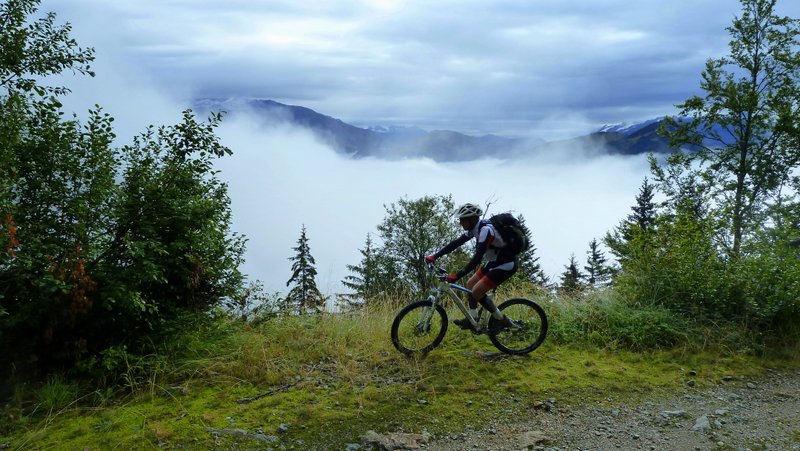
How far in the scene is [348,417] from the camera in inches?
219

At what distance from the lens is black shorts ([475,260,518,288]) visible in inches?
276

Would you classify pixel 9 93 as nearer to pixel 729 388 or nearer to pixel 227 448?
pixel 227 448

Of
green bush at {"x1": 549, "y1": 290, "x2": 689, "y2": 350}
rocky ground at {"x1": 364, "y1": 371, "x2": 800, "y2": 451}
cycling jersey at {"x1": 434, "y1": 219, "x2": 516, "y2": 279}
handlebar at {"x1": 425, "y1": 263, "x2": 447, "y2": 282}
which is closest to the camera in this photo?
rocky ground at {"x1": 364, "y1": 371, "x2": 800, "y2": 451}

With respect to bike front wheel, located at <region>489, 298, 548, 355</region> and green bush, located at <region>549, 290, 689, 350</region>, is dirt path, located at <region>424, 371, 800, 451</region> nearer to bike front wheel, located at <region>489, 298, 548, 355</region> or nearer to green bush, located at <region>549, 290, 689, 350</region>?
green bush, located at <region>549, 290, 689, 350</region>

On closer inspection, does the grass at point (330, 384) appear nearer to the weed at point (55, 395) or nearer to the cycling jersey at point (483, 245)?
the weed at point (55, 395)

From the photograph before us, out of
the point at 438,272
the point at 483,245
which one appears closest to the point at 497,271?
the point at 483,245

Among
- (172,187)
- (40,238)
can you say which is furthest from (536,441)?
(40,238)

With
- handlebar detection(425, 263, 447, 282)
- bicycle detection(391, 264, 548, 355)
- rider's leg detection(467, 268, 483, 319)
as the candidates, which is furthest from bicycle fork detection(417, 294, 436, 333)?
rider's leg detection(467, 268, 483, 319)

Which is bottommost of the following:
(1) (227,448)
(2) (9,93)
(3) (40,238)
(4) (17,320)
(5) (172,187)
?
(1) (227,448)

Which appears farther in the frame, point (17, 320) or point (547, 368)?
point (547, 368)

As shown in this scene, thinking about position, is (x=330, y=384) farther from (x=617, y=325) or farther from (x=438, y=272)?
(x=617, y=325)

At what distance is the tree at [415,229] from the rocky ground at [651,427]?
45.8 meters

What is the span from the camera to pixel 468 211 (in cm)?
702

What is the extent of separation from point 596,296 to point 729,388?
2.51 m
